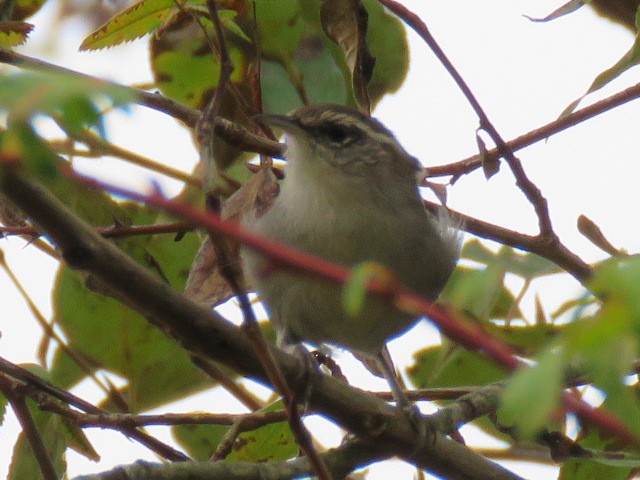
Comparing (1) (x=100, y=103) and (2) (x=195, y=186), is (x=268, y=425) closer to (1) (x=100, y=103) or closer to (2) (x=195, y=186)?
(2) (x=195, y=186)

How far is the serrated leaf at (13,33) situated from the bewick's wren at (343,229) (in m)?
0.90

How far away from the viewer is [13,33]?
308 centimetres

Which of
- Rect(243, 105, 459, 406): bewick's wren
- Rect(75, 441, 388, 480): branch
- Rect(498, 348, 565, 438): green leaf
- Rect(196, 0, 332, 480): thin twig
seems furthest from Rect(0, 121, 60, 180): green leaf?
Rect(243, 105, 459, 406): bewick's wren

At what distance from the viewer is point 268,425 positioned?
318 cm

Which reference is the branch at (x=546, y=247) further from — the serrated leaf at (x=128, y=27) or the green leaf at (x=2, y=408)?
the green leaf at (x=2, y=408)

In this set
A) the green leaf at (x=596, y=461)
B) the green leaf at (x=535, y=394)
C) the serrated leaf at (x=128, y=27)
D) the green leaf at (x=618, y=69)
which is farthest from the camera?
the serrated leaf at (x=128, y=27)

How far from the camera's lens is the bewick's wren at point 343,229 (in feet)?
11.9

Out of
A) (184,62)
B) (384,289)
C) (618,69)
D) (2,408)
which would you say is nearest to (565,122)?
(618,69)

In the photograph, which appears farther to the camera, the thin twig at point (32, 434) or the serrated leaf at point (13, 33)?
the serrated leaf at point (13, 33)

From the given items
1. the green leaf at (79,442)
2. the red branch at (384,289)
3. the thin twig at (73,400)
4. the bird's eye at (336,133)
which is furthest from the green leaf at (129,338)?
the red branch at (384,289)

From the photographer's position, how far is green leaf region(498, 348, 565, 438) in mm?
990

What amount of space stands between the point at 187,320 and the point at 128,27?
1724 mm

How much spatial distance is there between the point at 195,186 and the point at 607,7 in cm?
174

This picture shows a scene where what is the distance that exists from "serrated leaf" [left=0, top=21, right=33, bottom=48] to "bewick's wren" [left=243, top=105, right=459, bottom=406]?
0.90 m
